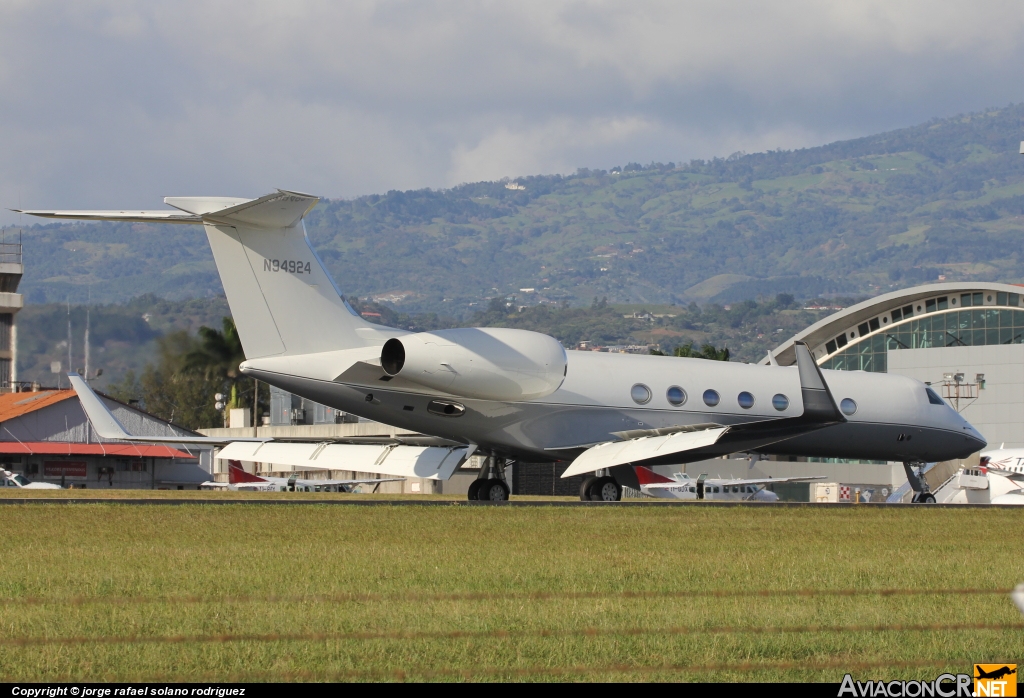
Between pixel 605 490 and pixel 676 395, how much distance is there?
97.4 inches

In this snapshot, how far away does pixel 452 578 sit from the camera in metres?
10.6

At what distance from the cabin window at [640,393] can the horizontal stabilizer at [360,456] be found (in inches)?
135

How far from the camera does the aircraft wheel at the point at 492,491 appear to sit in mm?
24969

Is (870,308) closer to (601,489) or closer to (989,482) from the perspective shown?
(989,482)

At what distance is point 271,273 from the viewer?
21.9 metres

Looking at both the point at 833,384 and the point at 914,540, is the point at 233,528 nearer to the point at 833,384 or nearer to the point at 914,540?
the point at 914,540

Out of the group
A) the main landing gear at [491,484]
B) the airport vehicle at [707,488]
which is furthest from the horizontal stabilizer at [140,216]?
the airport vehicle at [707,488]

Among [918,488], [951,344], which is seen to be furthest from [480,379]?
[951,344]

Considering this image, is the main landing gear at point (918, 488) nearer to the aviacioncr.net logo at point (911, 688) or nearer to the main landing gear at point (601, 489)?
the main landing gear at point (601, 489)

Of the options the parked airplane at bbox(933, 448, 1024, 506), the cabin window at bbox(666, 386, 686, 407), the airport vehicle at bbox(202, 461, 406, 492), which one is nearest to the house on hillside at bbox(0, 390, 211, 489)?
the airport vehicle at bbox(202, 461, 406, 492)

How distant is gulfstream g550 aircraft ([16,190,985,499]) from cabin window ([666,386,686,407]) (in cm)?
3

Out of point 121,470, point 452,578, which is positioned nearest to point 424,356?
point 452,578

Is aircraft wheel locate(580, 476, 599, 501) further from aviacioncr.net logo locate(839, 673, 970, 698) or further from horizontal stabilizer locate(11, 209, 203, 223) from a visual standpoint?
aviacioncr.net logo locate(839, 673, 970, 698)

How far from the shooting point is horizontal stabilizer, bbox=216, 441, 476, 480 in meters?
23.9
